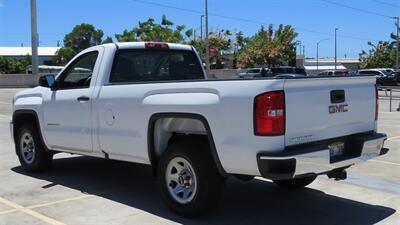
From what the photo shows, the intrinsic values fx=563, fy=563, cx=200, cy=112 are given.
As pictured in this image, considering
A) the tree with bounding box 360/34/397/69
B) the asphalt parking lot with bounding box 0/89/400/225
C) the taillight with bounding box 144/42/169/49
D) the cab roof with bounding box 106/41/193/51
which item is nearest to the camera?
the asphalt parking lot with bounding box 0/89/400/225

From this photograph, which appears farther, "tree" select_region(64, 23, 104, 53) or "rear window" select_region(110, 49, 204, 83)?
"tree" select_region(64, 23, 104, 53)

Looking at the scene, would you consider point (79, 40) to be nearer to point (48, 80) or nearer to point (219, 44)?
point (219, 44)

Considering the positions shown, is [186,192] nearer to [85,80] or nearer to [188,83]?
[188,83]

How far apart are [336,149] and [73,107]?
351cm

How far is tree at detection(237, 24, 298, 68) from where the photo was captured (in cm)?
6994

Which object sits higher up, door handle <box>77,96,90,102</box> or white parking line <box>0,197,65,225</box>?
door handle <box>77,96,90,102</box>

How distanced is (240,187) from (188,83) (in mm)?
2314

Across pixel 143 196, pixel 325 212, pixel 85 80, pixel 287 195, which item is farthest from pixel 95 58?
pixel 325 212

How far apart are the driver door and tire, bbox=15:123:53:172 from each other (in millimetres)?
493

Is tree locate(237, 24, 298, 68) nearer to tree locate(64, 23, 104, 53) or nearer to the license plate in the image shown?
tree locate(64, 23, 104, 53)

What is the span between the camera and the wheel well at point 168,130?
19.8ft

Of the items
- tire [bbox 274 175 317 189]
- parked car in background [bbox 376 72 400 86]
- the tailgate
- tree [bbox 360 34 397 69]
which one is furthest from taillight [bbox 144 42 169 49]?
tree [bbox 360 34 397 69]

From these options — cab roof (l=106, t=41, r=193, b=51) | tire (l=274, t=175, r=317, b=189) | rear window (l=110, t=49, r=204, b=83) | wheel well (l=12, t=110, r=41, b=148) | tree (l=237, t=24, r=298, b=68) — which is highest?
tree (l=237, t=24, r=298, b=68)

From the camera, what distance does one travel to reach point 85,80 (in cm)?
761
